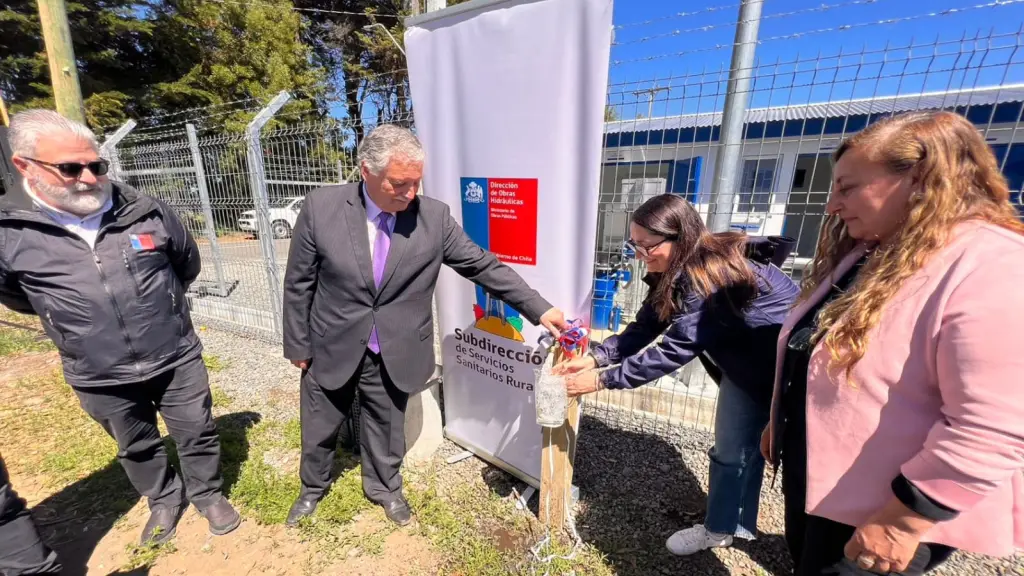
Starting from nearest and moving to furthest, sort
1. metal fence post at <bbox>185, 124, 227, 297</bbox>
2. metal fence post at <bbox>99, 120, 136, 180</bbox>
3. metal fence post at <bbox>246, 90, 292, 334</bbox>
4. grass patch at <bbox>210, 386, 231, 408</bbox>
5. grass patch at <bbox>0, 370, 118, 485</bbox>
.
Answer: grass patch at <bbox>0, 370, 118, 485</bbox>, grass patch at <bbox>210, 386, 231, 408</bbox>, metal fence post at <bbox>246, 90, 292, 334</bbox>, metal fence post at <bbox>185, 124, 227, 297</bbox>, metal fence post at <bbox>99, 120, 136, 180</bbox>

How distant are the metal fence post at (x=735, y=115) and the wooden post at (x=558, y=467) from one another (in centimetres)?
164

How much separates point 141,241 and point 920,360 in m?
2.87

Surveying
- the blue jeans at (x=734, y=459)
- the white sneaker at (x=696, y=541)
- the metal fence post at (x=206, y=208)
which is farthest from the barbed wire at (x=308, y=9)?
the white sneaker at (x=696, y=541)

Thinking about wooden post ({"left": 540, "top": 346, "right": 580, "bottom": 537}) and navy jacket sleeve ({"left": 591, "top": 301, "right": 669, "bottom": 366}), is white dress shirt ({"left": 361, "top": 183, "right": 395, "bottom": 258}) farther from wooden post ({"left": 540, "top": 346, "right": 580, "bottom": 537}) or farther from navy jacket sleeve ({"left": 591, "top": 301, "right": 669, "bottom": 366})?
navy jacket sleeve ({"left": 591, "top": 301, "right": 669, "bottom": 366})

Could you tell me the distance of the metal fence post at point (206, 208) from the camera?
5.07 m

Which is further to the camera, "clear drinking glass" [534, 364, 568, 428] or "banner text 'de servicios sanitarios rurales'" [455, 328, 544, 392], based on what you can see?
"banner text 'de servicios sanitarios rurales'" [455, 328, 544, 392]

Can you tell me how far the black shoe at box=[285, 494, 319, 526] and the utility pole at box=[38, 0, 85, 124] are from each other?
5.34m

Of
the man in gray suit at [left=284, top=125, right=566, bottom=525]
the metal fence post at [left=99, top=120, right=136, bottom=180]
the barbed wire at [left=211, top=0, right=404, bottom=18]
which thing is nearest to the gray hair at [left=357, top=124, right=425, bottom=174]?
the man in gray suit at [left=284, top=125, right=566, bottom=525]

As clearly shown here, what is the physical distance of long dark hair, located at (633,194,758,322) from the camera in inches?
66.6

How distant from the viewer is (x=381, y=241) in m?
2.08

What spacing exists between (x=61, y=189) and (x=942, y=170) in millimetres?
2950

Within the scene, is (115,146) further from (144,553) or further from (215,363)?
(144,553)

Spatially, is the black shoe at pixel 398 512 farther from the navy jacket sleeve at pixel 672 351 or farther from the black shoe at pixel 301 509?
the navy jacket sleeve at pixel 672 351

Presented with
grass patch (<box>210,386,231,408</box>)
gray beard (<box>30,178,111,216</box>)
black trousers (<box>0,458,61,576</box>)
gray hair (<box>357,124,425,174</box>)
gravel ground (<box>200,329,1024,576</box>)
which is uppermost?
gray hair (<box>357,124,425,174</box>)
